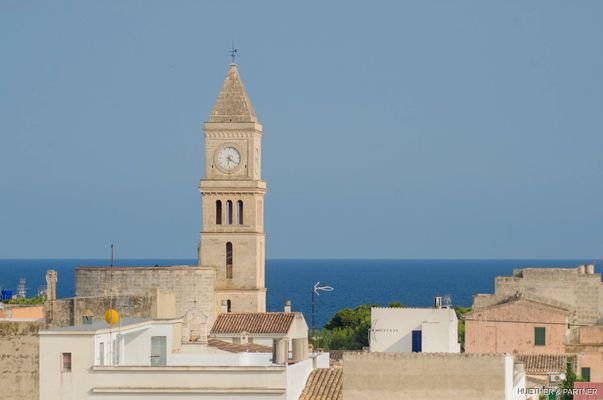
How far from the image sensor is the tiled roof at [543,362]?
5300cm

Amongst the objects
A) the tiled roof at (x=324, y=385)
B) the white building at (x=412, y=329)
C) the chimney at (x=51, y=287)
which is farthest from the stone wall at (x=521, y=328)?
the tiled roof at (x=324, y=385)

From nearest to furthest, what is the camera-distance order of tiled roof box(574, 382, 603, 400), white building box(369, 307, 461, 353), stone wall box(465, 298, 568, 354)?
tiled roof box(574, 382, 603, 400)
white building box(369, 307, 461, 353)
stone wall box(465, 298, 568, 354)

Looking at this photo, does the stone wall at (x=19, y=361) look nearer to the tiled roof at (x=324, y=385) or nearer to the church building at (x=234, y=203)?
the tiled roof at (x=324, y=385)

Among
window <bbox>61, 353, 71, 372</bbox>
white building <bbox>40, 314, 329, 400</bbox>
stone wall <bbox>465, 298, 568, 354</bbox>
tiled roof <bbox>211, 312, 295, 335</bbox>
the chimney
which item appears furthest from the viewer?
tiled roof <bbox>211, 312, 295, 335</bbox>

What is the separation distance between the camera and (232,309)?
216 ft

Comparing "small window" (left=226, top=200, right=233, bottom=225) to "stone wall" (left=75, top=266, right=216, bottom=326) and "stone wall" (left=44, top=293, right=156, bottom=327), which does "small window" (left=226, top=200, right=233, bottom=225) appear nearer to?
"stone wall" (left=75, top=266, right=216, bottom=326)

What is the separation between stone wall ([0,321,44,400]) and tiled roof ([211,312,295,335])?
2421cm

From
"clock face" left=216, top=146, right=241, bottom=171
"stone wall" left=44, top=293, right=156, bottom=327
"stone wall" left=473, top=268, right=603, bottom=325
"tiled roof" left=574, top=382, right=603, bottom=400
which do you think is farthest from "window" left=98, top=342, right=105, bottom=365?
"clock face" left=216, top=146, right=241, bottom=171

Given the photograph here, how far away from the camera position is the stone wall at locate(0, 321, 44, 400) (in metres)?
35.5

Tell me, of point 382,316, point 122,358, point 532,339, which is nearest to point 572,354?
point 532,339

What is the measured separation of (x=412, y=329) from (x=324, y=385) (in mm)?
16760

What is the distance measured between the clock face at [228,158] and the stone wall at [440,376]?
1387 inches

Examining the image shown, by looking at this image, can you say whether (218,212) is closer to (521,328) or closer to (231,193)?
(231,193)

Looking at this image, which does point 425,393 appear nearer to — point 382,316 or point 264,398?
point 264,398
